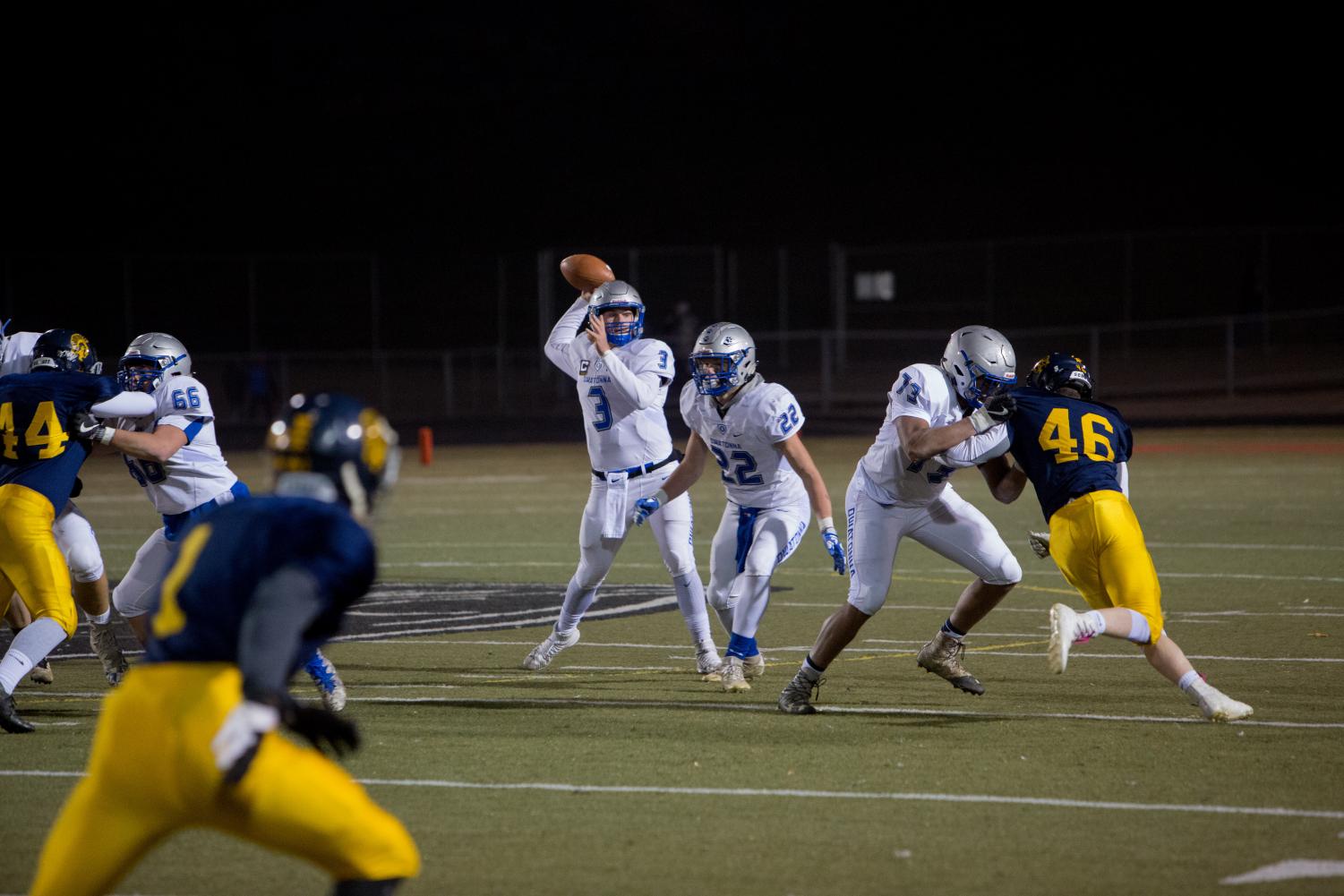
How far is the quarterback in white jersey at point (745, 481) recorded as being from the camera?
8.50 meters

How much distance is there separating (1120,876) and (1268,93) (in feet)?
149

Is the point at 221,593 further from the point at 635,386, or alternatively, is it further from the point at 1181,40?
the point at 1181,40

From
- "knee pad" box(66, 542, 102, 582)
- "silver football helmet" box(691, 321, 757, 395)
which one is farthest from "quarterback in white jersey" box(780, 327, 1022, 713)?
"knee pad" box(66, 542, 102, 582)

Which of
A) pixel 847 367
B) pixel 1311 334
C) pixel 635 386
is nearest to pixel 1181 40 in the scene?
pixel 1311 334

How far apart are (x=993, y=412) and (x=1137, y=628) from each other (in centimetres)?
114

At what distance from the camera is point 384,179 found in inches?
1807

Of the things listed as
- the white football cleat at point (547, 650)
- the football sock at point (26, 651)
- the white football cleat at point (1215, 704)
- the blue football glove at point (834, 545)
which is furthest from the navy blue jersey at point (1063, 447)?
the football sock at point (26, 651)

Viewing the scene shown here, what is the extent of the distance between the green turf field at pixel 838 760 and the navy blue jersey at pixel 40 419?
118cm

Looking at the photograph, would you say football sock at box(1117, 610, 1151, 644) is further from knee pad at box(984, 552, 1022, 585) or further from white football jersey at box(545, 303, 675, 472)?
white football jersey at box(545, 303, 675, 472)

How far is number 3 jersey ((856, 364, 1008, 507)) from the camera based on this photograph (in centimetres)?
771

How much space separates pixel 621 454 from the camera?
9242mm

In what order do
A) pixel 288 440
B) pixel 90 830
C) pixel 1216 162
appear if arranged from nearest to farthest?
pixel 90 830 < pixel 288 440 < pixel 1216 162

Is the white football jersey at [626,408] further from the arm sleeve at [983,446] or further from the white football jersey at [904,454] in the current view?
the arm sleeve at [983,446]

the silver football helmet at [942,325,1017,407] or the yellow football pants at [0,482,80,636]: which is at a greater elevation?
the silver football helmet at [942,325,1017,407]
